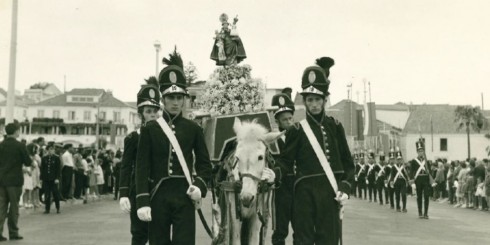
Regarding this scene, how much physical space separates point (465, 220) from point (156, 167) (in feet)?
52.3

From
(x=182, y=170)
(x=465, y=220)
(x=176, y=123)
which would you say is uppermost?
(x=176, y=123)

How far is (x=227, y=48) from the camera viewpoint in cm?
1695

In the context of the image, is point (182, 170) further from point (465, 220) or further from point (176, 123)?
point (465, 220)

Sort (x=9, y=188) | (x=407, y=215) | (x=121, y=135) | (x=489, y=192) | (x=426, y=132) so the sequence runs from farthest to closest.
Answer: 1. (x=121, y=135)
2. (x=426, y=132)
3. (x=489, y=192)
4. (x=407, y=215)
5. (x=9, y=188)

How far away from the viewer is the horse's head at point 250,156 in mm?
7531

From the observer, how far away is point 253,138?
8117mm

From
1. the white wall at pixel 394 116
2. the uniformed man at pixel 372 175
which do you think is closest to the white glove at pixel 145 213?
the uniformed man at pixel 372 175

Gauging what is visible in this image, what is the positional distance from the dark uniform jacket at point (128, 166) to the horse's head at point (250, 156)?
136 cm

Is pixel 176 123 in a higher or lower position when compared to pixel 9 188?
higher

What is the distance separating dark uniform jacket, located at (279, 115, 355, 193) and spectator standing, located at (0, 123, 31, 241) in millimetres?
7536

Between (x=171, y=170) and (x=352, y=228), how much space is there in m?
10.6

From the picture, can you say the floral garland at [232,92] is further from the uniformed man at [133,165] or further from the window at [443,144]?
the window at [443,144]

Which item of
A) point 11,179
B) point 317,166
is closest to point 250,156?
point 317,166

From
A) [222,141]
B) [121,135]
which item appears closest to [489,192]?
[222,141]
